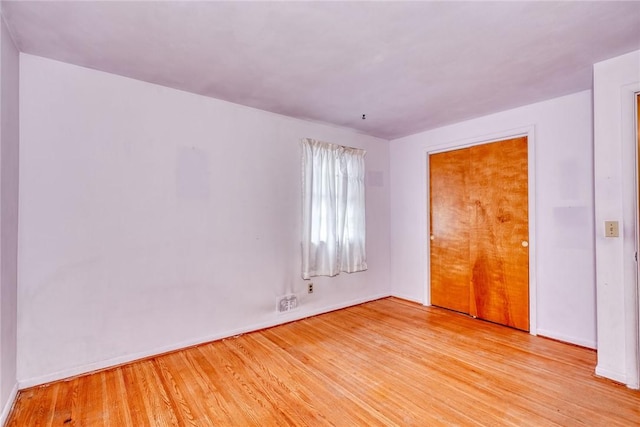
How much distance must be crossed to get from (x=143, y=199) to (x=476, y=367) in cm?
312

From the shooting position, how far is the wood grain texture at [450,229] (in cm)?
379

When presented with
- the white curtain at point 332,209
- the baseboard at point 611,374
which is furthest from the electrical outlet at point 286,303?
the baseboard at point 611,374

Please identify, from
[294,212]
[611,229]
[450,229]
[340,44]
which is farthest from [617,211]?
[294,212]

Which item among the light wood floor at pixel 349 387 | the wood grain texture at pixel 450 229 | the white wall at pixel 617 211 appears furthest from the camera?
the wood grain texture at pixel 450 229

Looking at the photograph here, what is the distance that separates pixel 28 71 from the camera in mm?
2197

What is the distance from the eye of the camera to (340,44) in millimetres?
2053

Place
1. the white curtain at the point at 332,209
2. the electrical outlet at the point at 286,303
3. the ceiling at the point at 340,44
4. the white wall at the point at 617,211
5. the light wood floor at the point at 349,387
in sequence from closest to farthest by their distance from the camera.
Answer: the ceiling at the point at 340,44 → the light wood floor at the point at 349,387 → the white wall at the point at 617,211 → the electrical outlet at the point at 286,303 → the white curtain at the point at 332,209

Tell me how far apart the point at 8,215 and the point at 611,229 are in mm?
4145

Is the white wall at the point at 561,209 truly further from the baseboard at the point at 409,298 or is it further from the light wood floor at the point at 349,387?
the baseboard at the point at 409,298

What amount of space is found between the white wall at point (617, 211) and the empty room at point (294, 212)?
0.01m

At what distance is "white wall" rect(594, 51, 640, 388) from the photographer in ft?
7.16

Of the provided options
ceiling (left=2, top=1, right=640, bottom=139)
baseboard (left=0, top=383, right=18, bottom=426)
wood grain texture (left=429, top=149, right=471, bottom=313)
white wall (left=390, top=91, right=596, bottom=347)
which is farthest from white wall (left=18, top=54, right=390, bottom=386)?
A: white wall (left=390, top=91, right=596, bottom=347)

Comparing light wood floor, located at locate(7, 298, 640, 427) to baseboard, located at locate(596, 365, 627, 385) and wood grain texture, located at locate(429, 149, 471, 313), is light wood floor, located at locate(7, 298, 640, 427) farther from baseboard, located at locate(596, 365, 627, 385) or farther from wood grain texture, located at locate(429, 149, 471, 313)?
wood grain texture, located at locate(429, 149, 471, 313)

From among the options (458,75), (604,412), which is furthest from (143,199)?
(604,412)
